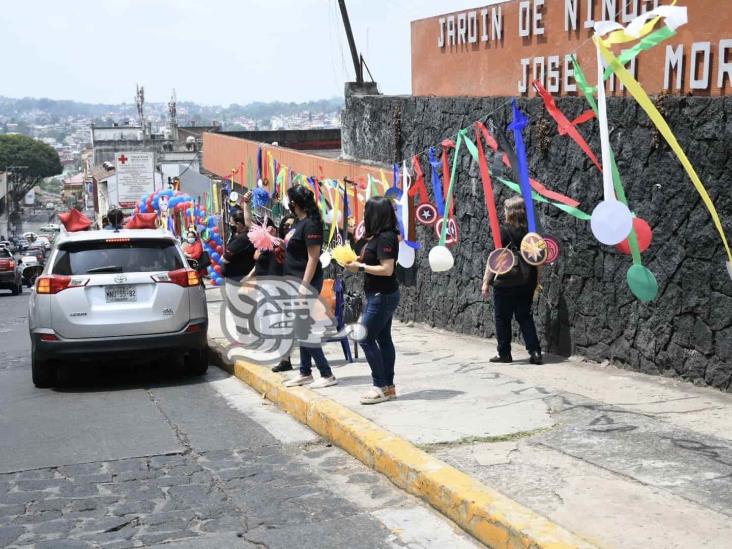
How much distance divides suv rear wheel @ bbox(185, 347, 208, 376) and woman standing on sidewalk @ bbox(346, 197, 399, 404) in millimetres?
3245

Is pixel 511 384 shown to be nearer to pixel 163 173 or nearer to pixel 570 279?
pixel 570 279

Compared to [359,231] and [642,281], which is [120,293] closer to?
[359,231]

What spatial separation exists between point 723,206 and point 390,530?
3861mm

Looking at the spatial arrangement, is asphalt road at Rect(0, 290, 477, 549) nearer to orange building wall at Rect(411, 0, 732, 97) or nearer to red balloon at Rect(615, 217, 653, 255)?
red balloon at Rect(615, 217, 653, 255)

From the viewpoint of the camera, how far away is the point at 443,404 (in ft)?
24.9

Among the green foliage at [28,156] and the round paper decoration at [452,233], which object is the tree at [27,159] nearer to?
the green foliage at [28,156]

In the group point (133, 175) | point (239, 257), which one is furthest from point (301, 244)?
point (133, 175)

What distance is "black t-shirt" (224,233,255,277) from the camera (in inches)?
450

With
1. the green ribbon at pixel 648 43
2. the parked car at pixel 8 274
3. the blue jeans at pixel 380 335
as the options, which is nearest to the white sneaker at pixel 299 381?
the blue jeans at pixel 380 335

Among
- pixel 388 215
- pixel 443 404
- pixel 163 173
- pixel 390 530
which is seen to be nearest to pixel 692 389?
pixel 443 404

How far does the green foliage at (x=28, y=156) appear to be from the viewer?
152000 mm

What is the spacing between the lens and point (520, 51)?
12898 mm

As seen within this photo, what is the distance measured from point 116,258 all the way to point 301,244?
2.40 metres

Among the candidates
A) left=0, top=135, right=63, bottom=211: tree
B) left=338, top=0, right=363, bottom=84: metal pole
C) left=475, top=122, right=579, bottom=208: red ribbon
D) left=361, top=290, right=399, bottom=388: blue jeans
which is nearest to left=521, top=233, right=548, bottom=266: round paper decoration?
left=475, top=122, right=579, bottom=208: red ribbon
